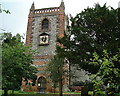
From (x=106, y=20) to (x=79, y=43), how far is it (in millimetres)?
2802

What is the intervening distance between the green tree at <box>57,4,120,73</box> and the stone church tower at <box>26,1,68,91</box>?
566 inches

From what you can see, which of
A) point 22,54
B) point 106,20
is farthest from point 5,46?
point 106,20

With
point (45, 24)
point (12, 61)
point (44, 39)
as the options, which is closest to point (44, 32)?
point (44, 39)

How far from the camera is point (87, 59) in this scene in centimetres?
1519

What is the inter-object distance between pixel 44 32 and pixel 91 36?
1725cm

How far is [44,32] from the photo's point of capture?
108 ft

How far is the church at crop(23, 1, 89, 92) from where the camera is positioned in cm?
3122

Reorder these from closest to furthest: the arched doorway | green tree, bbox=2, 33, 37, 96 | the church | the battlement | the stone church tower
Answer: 1. green tree, bbox=2, 33, 37, 96
2. the arched doorway
3. the church
4. the stone church tower
5. the battlement

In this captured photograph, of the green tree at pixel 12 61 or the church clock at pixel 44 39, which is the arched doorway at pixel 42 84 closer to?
the church clock at pixel 44 39

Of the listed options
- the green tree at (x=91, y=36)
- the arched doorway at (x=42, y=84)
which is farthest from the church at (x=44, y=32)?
the green tree at (x=91, y=36)

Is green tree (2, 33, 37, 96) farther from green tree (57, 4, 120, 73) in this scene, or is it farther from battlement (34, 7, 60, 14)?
battlement (34, 7, 60, 14)

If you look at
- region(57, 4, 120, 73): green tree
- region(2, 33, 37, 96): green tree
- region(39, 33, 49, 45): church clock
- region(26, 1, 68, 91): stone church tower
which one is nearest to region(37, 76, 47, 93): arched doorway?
region(26, 1, 68, 91): stone church tower

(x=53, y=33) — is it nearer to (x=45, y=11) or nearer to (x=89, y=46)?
(x=45, y=11)

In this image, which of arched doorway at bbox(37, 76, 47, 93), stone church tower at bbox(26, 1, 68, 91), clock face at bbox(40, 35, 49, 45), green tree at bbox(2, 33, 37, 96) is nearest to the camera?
green tree at bbox(2, 33, 37, 96)
